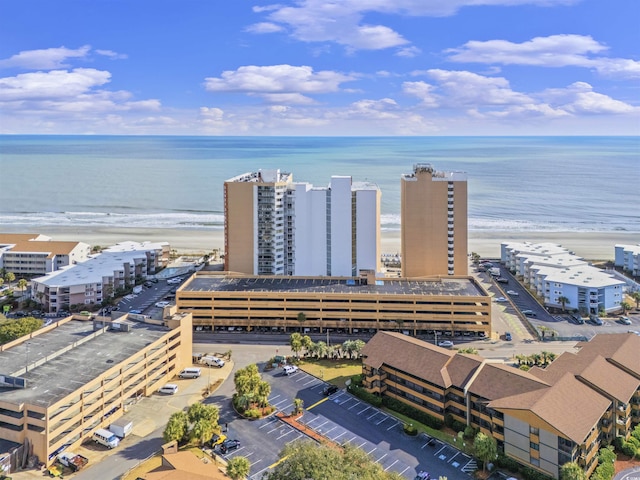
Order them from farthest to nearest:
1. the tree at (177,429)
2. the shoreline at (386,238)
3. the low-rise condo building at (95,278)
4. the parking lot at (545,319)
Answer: the shoreline at (386,238), the low-rise condo building at (95,278), the parking lot at (545,319), the tree at (177,429)

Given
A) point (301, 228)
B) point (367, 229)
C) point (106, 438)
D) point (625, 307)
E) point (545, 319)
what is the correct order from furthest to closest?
point (301, 228) → point (367, 229) → point (625, 307) → point (545, 319) → point (106, 438)

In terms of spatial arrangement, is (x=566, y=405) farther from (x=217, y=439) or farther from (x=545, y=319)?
(x=545, y=319)

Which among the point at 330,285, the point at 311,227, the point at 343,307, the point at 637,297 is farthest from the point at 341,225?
the point at 637,297

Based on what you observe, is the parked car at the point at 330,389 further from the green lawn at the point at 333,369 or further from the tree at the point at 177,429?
the tree at the point at 177,429

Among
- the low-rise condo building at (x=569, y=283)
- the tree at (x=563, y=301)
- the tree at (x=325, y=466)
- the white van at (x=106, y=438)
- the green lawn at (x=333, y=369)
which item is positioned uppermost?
the low-rise condo building at (x=569, y=283)

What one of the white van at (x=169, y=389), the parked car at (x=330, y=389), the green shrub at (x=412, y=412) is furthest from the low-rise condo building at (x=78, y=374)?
the green shrub at (x=412, y=412)

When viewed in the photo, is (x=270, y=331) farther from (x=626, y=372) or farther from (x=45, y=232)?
(x=45, y=232)

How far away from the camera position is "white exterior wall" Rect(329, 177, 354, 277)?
63.4 m

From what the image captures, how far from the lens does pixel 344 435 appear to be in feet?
120

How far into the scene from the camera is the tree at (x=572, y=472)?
29.9m

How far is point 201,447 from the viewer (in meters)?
35.0

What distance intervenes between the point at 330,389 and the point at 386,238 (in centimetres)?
6634

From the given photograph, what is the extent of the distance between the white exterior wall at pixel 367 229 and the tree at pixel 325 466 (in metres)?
36.7

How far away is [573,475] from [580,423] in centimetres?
335
